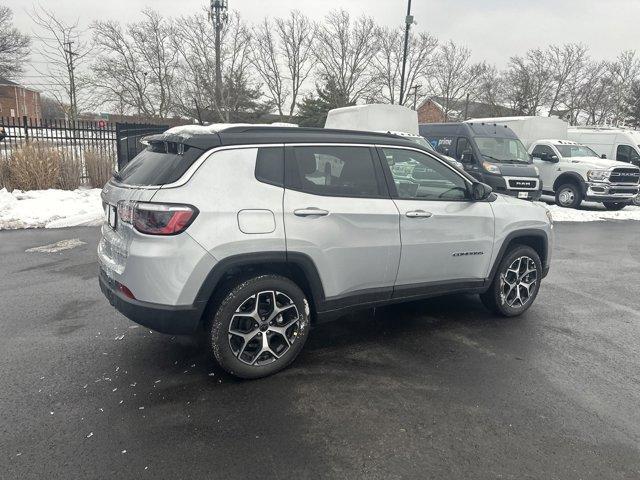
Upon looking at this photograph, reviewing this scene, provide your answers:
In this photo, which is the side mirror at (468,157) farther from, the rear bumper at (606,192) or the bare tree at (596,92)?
the bare tree at (596,92)

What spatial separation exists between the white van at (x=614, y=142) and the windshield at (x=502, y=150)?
593 cm

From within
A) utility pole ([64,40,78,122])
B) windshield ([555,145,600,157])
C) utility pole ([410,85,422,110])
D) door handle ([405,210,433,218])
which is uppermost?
utility pole ([410,85,422,110])

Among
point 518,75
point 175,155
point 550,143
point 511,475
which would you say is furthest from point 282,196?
point 518,75

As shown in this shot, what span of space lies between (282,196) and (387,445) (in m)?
1.76

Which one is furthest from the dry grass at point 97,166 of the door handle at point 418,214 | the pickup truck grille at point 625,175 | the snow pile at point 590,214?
the pickup truck grille at point 625,175

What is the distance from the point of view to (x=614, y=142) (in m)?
17.3

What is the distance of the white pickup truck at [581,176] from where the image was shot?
1405 centimetres

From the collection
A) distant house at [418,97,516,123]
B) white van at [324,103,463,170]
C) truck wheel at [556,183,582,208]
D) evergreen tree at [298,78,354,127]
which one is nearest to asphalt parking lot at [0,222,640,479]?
white van at [324,103,463,170]

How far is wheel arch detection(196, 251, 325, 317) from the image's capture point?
120 inches

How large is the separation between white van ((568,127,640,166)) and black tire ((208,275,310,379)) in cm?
1784

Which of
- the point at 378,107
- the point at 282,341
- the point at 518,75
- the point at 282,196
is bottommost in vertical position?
the point at 282,341

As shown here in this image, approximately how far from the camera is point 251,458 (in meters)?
2.50

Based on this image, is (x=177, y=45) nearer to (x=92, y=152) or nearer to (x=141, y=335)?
(x=92, y=152)

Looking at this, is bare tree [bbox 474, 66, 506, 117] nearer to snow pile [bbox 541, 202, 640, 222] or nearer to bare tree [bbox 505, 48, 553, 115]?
bare tree [bbox 505, 48, 553, 115]
